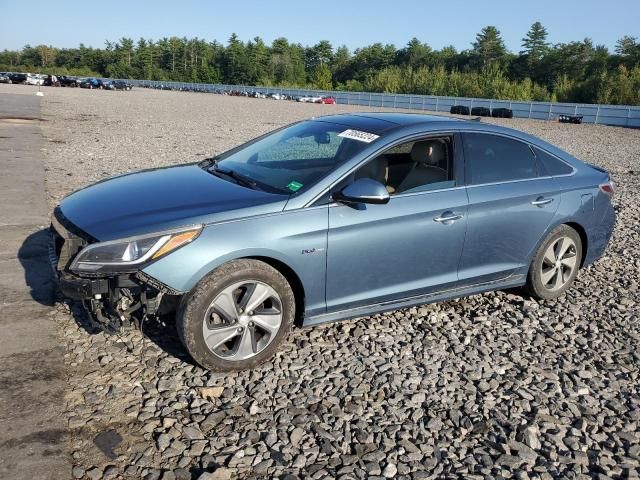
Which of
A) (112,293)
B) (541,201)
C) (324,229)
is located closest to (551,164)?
(541,201)

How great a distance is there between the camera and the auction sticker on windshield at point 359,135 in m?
4.42

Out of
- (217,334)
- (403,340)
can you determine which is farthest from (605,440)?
(217,334)

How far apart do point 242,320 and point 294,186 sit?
39.5 inches

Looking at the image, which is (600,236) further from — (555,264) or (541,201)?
(541,201)

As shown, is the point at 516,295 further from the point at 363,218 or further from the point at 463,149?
the point at 363,218

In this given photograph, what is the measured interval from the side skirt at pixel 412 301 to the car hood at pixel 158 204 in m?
0.86

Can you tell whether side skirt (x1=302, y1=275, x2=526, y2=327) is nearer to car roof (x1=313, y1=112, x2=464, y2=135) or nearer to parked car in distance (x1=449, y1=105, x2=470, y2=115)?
car roof (x1=313, y1=112, x2=464, y2=135)

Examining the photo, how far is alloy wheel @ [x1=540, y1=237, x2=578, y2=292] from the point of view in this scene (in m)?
5.27

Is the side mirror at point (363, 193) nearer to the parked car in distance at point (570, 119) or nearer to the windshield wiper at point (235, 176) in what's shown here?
the windshield wiper at point (235, 176)

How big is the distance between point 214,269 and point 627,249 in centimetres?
578

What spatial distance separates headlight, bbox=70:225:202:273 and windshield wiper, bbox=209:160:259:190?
0.86 meters

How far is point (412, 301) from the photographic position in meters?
4.50

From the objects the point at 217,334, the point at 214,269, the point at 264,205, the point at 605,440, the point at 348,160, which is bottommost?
the point at 605,440

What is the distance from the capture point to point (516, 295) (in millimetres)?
5551
